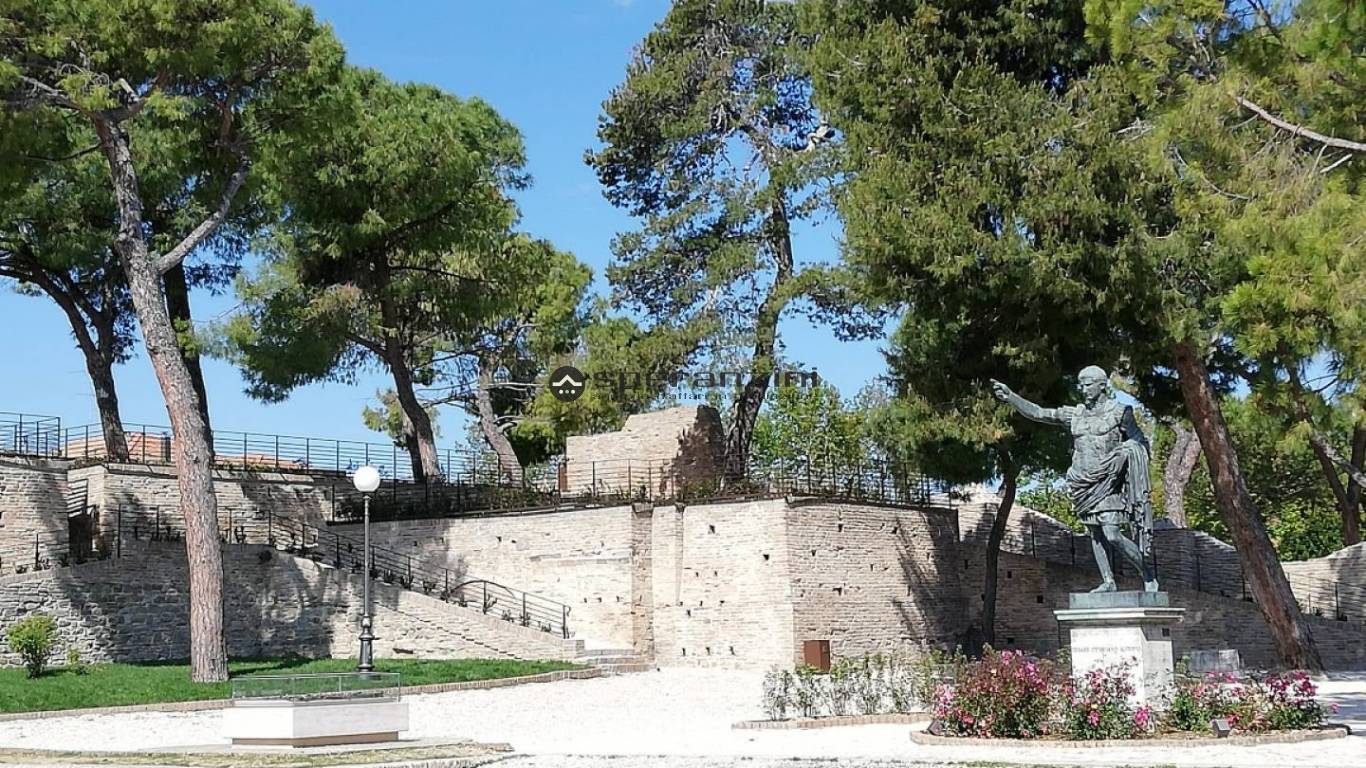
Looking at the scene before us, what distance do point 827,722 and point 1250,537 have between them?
11.4m

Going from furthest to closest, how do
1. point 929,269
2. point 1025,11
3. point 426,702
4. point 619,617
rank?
1. point 619,617
2. point 1025,11
3. point 929,269
4. point 426,702

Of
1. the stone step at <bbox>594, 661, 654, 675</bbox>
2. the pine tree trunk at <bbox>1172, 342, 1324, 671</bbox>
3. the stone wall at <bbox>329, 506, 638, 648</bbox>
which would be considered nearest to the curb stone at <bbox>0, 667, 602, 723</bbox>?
the stone step at <bbox>594, 661, 654, 675</bbox>

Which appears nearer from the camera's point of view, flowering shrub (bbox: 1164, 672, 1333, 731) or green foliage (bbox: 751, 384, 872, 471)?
flowering shrub (bbox: 1164, 672, 1333, 731)

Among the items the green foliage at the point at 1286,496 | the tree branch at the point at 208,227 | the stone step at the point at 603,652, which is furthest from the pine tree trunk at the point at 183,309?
the green foliage at the point at 1286,496

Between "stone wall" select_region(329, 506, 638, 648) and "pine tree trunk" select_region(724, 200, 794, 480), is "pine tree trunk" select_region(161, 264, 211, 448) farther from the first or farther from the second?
"pine tree trunk" select_region(724, 200, 794, 480)

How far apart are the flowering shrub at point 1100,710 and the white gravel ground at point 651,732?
0.49 metres

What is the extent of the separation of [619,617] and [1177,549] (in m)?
12.4

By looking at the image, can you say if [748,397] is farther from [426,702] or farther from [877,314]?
[426,702]

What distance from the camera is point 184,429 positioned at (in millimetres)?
24297

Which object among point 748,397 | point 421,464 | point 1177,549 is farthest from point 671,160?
point 1177,549

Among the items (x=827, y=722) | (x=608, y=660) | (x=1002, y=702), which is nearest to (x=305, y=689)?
(x=827, y=722)

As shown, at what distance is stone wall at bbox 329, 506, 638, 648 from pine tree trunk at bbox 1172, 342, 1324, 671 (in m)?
10.2

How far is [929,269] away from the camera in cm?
2347

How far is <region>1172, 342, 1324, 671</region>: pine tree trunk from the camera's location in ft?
82.8
